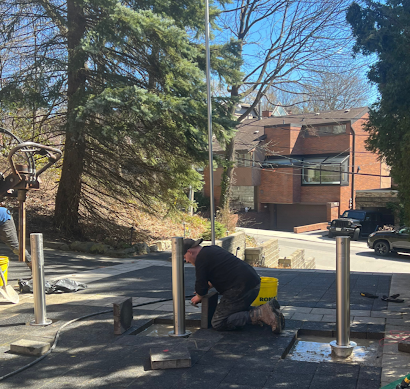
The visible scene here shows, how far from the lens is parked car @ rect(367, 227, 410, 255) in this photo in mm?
20953

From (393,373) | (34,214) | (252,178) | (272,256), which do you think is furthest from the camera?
(252,178)

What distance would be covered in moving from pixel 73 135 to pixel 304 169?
89.9 ft

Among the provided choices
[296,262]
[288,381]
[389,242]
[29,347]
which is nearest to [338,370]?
[288,381]

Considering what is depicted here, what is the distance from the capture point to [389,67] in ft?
23.8

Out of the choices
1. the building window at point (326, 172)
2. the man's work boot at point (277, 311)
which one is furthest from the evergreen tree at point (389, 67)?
the building window at point (326, 172)

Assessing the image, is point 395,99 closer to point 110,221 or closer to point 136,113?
point 136,113

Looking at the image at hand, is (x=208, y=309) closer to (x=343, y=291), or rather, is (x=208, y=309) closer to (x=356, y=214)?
(x=343, y=291)

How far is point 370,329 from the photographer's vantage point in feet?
17.3

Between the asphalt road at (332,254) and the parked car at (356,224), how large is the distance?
69 centimetres

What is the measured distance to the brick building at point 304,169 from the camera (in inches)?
1380

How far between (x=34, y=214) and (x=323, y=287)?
11.1 meters

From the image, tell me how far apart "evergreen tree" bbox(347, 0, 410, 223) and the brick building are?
26.0m

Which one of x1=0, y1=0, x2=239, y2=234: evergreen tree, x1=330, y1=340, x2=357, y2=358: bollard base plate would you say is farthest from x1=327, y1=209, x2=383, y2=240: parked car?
x1=330, y1=340, x2=357, y2=358: bollard base plate

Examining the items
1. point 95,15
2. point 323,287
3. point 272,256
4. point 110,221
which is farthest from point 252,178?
point 323,287
